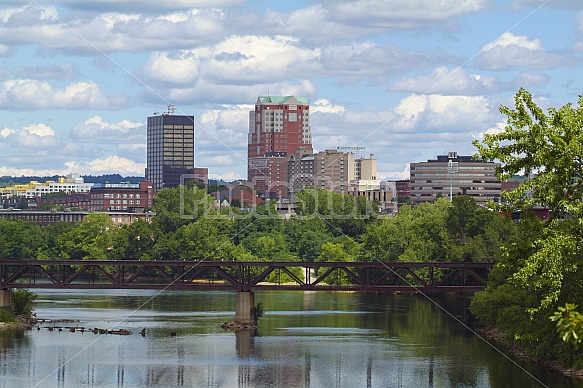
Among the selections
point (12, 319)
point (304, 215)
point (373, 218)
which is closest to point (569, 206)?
point (12, 319)

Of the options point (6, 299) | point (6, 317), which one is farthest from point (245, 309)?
Answer: point (6, 299)

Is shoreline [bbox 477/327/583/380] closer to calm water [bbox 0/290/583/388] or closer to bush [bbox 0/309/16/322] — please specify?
calm water [bbox 0/290/583/388]

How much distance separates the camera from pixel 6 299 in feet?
287

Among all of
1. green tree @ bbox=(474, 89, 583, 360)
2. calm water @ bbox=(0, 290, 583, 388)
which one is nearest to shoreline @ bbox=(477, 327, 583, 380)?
calm water @ bbox=(0, 290, 583, 388)

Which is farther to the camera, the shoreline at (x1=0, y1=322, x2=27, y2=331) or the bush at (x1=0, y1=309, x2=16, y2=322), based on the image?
the bush at (x1=0, y1=309, x2=16, y2=322)

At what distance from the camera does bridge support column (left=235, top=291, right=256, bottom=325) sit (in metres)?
84.8

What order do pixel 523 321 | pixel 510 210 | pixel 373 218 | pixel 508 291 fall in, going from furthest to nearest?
pixel 373 218 < pixel 508 291 < pixel 523 321 < pixel 510 210

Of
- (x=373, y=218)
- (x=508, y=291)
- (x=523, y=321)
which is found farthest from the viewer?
(x=373, y=218)

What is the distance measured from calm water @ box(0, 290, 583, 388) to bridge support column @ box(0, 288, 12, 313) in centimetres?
401

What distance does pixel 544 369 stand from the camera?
63.7 meters

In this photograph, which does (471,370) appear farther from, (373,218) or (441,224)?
(373,218)

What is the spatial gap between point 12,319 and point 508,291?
35.3 m

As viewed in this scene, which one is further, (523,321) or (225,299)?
(225,299)

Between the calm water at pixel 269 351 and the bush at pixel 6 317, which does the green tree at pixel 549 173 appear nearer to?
the calm water at pixel 269 351
